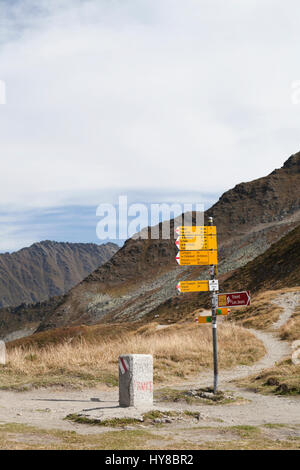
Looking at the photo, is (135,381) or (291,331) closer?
(135,381)

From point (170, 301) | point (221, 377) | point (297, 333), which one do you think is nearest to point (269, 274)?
point (170, 301)

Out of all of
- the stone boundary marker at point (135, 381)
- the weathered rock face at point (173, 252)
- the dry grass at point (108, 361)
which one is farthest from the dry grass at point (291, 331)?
the weathered rock face at point (173, 252)

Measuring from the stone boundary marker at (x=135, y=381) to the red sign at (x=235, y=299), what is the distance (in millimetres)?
3037

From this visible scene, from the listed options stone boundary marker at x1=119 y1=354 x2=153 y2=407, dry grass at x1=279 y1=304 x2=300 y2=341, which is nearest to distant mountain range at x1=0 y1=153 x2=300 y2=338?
dry grass at x1=279 y1=304 x2=300 y2=341

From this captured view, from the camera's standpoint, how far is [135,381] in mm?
11570

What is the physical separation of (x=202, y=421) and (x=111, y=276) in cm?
12520

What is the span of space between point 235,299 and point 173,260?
384 feet

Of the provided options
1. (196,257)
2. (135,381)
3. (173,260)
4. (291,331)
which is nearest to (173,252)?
(173,260)

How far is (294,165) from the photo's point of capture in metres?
134

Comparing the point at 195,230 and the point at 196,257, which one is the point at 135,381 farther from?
the point at 195,230

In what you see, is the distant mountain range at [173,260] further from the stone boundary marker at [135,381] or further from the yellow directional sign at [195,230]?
the stone boundary marker at [135,381]

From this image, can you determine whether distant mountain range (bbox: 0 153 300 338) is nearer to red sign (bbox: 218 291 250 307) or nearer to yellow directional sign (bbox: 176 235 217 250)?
red sign (bbox: 218 291 250 307)
